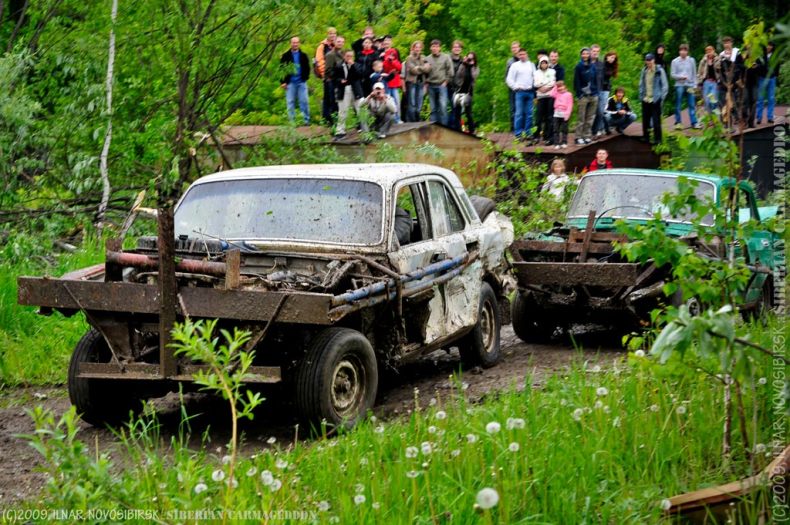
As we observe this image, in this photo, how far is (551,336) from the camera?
38.3 ft

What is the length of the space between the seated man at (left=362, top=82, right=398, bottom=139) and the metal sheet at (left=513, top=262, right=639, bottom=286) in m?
8.21

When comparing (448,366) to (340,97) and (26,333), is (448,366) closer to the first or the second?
(26,333)

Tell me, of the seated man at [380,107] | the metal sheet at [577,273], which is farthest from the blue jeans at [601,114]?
the metal sheet at [577,273]

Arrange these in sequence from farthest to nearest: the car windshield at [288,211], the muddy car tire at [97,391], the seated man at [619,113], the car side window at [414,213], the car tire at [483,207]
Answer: the seated man at [619,113] < the car tire at [483,207] < the car side window at [414,213] < the car windshield at [288,211] < the muddy car tire at [97,391]

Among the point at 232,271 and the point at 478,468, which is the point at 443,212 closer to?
the point at 232,271

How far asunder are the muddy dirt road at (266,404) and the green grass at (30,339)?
299 mm

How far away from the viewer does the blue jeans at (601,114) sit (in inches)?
893

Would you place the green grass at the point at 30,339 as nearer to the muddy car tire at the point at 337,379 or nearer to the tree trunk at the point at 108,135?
the tree trunk at the point at 108,135

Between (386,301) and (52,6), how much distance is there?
27.2 ft

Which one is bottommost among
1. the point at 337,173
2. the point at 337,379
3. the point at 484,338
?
the point at 484,338

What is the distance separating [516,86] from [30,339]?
43.6ft

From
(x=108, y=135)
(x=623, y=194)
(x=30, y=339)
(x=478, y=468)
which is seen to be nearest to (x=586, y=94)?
(x=623, y=194)

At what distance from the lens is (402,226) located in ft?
29.5

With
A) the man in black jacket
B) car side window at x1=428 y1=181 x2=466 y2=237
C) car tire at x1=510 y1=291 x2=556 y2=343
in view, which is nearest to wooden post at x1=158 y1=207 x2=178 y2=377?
car side window at x1=428 y1=181 x2=466 y2=237
